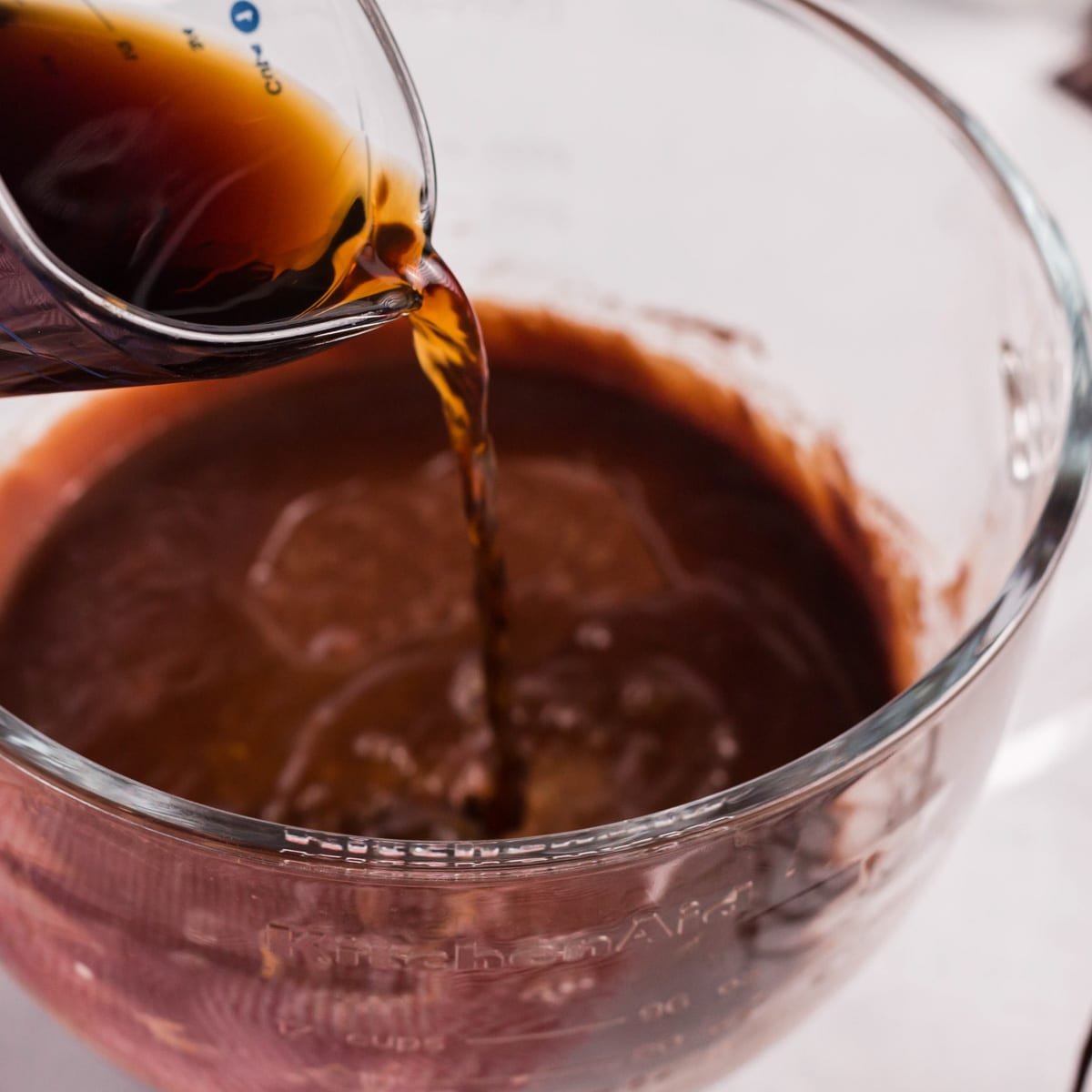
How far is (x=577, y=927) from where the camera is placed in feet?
1.56

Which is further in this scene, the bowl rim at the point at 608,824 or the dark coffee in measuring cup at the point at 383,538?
the dark coffee in measuring cup at the point at 383,538

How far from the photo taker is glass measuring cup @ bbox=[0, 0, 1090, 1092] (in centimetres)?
46

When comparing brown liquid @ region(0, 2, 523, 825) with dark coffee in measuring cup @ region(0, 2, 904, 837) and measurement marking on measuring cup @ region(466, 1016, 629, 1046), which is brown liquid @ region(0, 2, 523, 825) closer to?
dark coffee in measuring cup @ region(0, 2, 904, 837)

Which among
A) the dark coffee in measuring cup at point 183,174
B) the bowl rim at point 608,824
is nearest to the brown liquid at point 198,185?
the dark coffee in measuring cup at point 183,174

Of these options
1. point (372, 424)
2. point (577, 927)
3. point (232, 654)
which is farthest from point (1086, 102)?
point (577, 927)

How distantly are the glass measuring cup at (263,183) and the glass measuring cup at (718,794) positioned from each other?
12 cm

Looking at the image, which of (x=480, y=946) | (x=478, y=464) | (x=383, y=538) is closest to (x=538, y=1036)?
(x=480, y=946)

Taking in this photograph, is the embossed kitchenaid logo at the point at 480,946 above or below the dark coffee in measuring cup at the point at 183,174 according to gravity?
below

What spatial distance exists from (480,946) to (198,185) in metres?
0.29

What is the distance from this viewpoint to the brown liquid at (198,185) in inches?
21.3

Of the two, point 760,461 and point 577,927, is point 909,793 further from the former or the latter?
point 760,461

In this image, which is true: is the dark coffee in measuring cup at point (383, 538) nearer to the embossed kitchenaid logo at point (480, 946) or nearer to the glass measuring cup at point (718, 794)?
the glass measuring cup at point (718, 794)

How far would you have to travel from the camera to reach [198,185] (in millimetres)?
569

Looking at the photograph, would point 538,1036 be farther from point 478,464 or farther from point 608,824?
point 478,464
